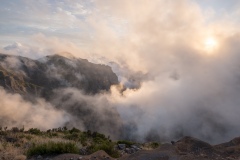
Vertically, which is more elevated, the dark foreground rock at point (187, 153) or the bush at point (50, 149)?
the bush at point (50, 149)

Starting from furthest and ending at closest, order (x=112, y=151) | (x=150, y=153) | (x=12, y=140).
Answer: (x=12, y=140), (x=112, y=151), (x=150, y=153)

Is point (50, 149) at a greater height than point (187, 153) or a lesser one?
greater

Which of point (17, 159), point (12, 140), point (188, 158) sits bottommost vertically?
point (188, 158)

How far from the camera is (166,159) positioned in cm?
1065

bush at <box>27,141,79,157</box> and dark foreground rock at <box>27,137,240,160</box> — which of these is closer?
dark foreground rock at <box>27,137,240,160</box>

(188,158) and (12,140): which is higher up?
(12,140)

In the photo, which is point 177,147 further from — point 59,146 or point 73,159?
point 59,146

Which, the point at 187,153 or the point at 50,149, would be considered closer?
the point at 187,153

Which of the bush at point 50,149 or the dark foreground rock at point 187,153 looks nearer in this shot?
the dark foreground rock at point 187,153

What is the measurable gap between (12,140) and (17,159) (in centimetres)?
954

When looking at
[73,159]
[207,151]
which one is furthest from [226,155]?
[73,159]

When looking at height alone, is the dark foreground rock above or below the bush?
below

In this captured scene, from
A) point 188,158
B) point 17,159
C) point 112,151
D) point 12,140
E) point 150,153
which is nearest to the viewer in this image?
point 188,158

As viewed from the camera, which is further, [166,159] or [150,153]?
[150,153]
